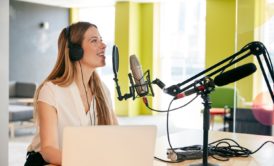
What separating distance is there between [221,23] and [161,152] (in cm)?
693

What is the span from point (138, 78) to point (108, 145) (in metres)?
0.35

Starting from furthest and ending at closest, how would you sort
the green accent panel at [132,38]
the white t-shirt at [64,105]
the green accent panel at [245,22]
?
the green accent panel at [132,38] → the green accent panel at [245,22] → the white t-shirt at [64,105]

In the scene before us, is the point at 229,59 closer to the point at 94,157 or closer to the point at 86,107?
the point at 94,157

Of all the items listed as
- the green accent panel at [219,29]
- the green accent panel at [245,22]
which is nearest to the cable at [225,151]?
the green accent panel at [245,22]

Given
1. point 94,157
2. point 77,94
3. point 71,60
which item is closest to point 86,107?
point 77,94

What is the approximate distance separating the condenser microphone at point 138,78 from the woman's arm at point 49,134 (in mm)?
434

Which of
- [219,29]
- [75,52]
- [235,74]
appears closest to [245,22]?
[75,52]

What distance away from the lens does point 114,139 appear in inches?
44.4

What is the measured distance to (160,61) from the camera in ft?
31.1

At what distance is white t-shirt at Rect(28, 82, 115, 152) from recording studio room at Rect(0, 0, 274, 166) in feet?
0.05

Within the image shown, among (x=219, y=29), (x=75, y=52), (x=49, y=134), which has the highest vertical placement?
(x=219, y=29)

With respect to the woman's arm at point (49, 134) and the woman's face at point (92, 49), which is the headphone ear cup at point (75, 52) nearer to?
the woman's face at point (92, 49)

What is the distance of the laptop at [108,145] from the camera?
3.64 feet

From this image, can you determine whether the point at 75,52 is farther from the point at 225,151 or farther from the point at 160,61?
the point at 160,61
